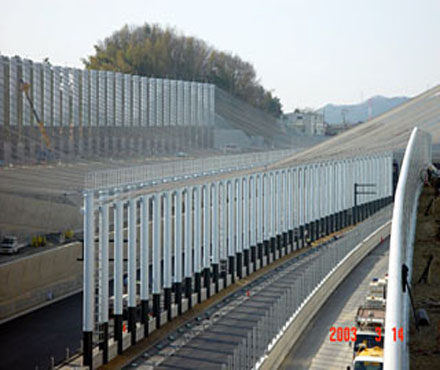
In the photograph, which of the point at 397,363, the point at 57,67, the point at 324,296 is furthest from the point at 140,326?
the point at 57,67

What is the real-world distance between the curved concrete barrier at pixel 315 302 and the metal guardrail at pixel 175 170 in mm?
4561

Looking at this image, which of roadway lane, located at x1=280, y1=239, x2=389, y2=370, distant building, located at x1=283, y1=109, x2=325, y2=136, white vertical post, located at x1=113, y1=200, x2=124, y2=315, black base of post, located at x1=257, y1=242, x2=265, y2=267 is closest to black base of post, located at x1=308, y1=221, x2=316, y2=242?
black base of post, located at x1=257, y1=242, x2=265, y2=267

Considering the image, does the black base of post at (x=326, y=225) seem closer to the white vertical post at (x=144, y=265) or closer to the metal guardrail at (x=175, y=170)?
the metal guardrail at (x=175, y=170)

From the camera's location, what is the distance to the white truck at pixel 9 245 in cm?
2506

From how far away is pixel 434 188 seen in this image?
22656mm

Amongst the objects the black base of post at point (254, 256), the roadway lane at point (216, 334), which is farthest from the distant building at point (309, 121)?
the roadway lane at point (216, 334)

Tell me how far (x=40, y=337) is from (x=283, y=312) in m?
7.02

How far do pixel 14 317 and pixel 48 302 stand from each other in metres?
2.00

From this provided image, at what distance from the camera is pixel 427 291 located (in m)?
10.5

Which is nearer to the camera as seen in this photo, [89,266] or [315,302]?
[89,266]

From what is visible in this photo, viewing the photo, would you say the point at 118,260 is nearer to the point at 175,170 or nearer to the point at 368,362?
the point at 368,362

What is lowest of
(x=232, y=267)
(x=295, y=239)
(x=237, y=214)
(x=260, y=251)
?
(x=232, y=267)

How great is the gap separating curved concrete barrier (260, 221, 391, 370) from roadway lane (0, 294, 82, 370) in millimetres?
5105
